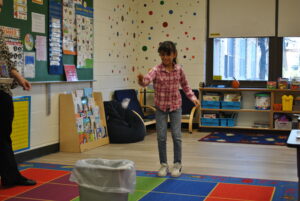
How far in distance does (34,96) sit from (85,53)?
1.27 meters

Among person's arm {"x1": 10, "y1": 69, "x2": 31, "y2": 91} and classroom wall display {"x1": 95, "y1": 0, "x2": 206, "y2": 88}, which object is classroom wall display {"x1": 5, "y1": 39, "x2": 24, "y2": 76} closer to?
person's arm {"x1": 10, "y1": 69, "x2": 31, "y2": 91}

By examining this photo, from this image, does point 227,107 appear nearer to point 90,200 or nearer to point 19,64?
point 19,64

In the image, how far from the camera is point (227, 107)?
7.62m

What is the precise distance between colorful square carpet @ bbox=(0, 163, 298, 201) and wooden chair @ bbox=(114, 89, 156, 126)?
2.87 m

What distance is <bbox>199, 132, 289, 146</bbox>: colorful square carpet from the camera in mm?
6566

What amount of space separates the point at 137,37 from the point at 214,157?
138 inches

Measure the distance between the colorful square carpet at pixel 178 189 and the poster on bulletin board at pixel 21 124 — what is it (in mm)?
589

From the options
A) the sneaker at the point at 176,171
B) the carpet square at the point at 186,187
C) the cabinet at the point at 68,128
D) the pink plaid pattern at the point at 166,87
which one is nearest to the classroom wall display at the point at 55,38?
the cabinet at the point at 68,128

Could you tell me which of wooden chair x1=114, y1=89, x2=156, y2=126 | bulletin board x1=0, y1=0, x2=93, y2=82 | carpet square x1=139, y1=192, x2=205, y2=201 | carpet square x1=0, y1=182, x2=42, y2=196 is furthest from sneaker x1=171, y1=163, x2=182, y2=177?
wooden chair x1=114, y1=89, x2=156, y2=126

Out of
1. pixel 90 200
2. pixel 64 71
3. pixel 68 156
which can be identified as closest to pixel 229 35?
pixel 64 71

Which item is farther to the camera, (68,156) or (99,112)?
(99,112)

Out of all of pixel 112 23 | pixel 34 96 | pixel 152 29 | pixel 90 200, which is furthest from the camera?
pixel 152 29

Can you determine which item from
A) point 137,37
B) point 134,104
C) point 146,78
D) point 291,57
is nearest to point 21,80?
point 146,78

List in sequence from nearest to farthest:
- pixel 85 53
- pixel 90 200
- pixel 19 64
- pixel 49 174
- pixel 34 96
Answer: pixel 90 200 < pixel 49 174 < pixel 19 64 < pixel 34 96 < pixel 85 53
